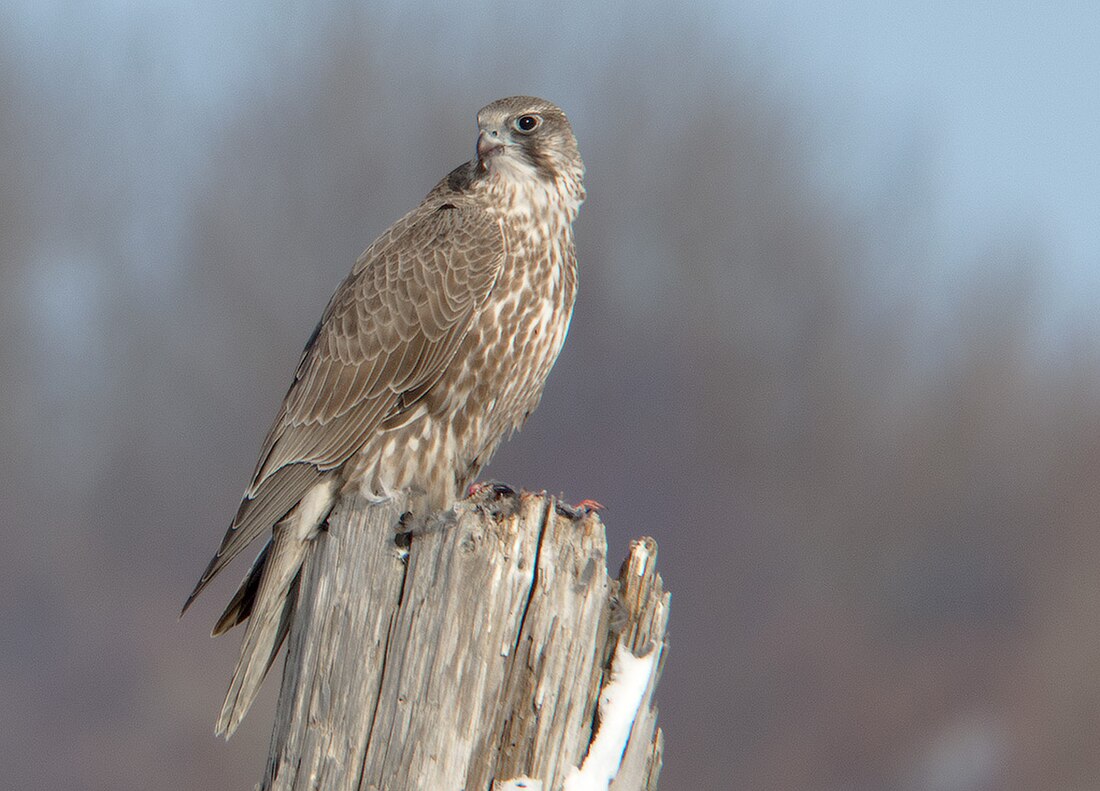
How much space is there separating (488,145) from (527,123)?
183mm

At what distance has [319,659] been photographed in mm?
2498

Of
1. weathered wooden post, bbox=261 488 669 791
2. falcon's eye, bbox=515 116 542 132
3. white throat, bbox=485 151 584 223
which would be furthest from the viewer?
falcon's eye, bbox=515 116 542 132

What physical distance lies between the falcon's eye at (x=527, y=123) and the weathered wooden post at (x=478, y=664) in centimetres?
219

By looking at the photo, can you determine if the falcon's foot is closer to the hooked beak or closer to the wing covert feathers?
the wing covert feathers

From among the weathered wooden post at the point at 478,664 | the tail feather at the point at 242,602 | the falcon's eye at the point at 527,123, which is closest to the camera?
the weathered wooden post at the point at 478,664

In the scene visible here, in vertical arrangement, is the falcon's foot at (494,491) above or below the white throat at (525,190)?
below

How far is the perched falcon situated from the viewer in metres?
4.16

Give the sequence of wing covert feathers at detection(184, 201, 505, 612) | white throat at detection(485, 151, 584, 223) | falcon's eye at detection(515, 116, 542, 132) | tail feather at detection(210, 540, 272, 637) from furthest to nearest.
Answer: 1. falcon's eye at detection(515, 116, 542, 132)
2. white throat at detection(485, 151, 584, 223)
3. wing covert feathers at detection(184, 201, 505, 612)
4. tail feather at detection(210, 540, 272, 637)

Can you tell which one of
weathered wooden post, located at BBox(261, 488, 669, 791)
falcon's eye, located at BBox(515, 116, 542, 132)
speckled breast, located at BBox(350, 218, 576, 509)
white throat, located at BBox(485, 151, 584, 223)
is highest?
falcon's eye, located at BBox(515, 116, 542, 132)

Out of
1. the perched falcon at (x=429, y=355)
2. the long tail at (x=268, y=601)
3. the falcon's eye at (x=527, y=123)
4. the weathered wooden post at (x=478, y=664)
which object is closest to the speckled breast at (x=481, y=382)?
the perched falcon at (x=429, y=355)

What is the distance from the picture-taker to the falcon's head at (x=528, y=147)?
14.4 feet

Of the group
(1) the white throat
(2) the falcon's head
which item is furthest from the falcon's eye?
(1) the white throat

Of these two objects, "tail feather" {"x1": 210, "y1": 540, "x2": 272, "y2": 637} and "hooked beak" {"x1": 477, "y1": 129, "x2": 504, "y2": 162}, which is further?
"hooked beak" {"x1": 477, "y1": 129, "x2": 504, "y2": 162}

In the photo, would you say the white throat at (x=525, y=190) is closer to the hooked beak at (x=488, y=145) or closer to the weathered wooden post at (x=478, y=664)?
the hooked beak at (x=488, y=145)
